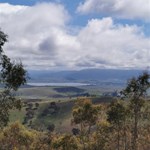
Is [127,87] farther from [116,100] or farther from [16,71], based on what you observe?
[16,71]

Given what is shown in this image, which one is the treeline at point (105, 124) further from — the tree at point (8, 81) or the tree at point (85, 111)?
the tree at point (8, 81)

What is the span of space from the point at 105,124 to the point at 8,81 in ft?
258

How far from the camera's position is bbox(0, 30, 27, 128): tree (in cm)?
5876

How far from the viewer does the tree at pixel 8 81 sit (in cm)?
5876

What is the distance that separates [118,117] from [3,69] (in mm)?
56698

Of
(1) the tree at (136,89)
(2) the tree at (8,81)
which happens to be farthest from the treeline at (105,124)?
(2) the tree at (8,81)

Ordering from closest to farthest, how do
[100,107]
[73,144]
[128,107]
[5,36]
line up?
[5,36] → [128,107] → [100,107] → [73,144]

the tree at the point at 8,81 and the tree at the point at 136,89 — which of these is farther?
the tree at the point at 136,89

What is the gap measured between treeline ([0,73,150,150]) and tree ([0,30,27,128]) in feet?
120

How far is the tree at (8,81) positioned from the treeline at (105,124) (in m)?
36.5

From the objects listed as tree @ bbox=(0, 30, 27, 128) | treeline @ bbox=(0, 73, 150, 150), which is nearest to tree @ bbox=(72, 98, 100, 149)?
treeline @ bbox=(0, 73, 150, 150)

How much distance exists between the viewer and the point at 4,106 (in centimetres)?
6262

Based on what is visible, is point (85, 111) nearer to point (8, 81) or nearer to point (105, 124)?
point (105, 124)

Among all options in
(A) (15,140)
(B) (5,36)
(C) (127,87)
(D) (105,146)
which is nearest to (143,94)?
(C) (127,87)
